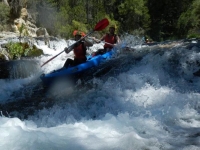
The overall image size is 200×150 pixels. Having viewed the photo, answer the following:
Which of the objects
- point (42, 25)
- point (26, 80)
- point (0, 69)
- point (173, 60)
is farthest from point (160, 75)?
point (42, 25)

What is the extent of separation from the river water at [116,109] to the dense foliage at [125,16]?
19017mm

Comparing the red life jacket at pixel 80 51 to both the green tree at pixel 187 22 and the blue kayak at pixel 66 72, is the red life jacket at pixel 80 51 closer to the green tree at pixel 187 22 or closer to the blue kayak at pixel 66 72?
the blue kayak at pixel 66 72

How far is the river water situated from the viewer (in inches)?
120

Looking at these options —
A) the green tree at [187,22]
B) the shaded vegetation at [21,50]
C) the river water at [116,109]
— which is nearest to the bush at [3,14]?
the shaded vegetation at [21,50]

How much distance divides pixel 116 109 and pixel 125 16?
24990 mm

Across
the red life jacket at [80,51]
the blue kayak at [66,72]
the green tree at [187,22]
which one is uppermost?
the red life jacket at [80,51]

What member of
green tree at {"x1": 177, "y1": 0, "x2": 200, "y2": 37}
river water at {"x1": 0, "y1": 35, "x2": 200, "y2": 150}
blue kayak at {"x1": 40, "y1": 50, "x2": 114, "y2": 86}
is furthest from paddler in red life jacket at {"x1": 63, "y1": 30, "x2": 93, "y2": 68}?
green tree at {"x1": 177, "y1": 0, "x2": 200, "y2": 37}

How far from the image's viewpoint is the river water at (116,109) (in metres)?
3.04

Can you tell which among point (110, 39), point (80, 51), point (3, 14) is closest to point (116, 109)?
Result: point (80, 51)

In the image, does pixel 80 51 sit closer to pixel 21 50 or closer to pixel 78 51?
pixel 78 51

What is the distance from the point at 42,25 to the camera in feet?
83.4

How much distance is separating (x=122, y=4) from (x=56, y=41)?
1601cm

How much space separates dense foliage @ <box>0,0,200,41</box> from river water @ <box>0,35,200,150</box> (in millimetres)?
19017

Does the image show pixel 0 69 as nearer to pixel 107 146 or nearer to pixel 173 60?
pixel 173 60
